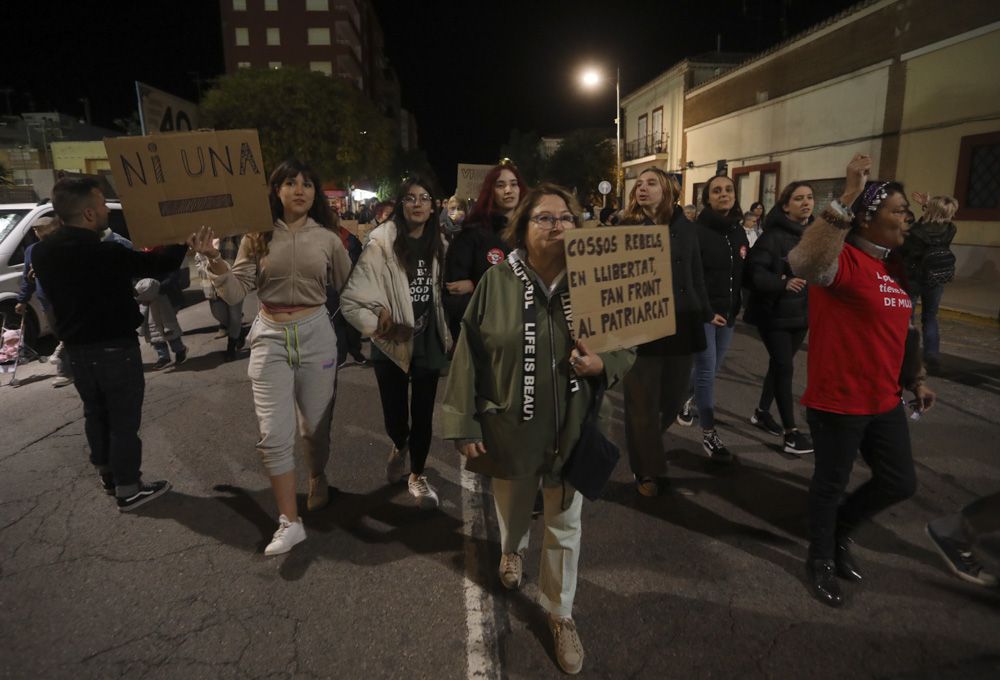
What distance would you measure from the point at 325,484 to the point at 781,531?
2.83 meters

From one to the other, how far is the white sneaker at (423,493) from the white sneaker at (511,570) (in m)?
0.97

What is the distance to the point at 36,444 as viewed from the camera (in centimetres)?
512

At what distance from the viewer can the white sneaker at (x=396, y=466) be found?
4172mm

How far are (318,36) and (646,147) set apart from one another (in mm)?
43193

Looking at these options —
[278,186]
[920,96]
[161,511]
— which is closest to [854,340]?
[278,186]

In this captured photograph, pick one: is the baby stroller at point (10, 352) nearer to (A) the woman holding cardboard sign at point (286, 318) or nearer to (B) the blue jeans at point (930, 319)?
(A) the woman holding cardboard sign at point (286, 318)

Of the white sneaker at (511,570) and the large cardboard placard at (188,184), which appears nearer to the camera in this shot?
the large cardboard placard at (188,184)

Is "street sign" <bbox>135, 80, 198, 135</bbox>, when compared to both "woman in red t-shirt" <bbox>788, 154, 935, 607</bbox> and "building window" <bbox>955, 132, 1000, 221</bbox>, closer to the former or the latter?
"woman in red t-shirt" <bbox>788, 154, 935, 607</bbox>

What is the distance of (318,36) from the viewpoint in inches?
2415

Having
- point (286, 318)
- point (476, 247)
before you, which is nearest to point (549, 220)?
point (476, 247)

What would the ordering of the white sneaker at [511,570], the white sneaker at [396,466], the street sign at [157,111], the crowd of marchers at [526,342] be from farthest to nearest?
the street sign at [157,111], the white sneaker at [396,466], the white sneaker at [511,570], the crowd of marchers at [526,342]

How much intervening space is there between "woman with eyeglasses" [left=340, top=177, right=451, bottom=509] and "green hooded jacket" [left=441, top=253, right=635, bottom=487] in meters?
1.13

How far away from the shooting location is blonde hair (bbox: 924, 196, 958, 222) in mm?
7230

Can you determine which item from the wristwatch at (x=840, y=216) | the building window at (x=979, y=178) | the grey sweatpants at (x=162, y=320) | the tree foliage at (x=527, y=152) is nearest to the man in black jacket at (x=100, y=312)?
the wristwatch at (x=840, y=216)
